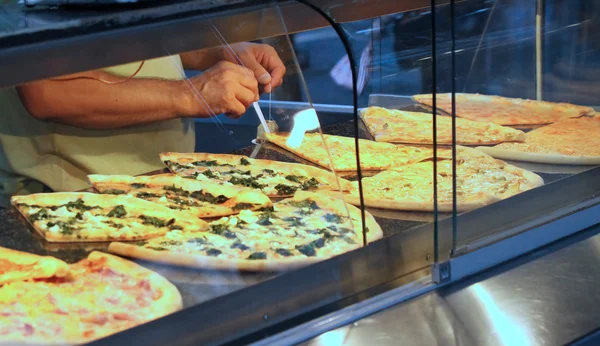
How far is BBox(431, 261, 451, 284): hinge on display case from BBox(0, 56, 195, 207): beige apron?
0.86 meters

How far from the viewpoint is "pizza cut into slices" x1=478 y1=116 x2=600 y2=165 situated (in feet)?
8.82

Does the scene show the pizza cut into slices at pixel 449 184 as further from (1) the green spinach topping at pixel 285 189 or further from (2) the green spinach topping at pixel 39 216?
(2) the green spinach topping at pixel 39 216

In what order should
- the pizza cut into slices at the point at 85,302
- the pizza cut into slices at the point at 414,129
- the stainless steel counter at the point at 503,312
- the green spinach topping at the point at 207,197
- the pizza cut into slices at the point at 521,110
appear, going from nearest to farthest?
1. the pizza cut into slices at the point at 85,302
2. the stainless steel counter at the point at 503,312
3. the green spinach topping at the point at 207,197
4. the pizza cut into slices at the point at 414,129
5. the pizza cut into slices at the point at 521,110

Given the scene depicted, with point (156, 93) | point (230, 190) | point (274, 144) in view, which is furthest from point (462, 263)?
point (156, 93)

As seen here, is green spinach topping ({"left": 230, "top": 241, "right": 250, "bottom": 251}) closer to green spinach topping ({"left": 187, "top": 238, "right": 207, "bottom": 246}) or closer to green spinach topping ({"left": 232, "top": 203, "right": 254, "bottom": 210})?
green spinach topping ({"left": 187, "top": 238, "right": 207, "bottom": 246})

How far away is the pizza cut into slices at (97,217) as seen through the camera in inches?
82.0

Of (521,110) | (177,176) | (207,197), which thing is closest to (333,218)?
(207,197)

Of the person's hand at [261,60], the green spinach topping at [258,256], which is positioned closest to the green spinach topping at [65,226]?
the green spinach topping at [258,256]

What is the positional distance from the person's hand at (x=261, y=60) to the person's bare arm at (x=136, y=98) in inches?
2.3

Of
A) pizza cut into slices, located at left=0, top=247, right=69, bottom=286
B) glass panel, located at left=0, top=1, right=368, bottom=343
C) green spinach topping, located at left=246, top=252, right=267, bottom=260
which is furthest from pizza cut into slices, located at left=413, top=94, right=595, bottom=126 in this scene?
pizza cut into slices, located at left=0, top=247, right=69, bottom=286

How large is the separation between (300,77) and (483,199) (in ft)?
1.94

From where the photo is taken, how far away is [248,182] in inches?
99.3

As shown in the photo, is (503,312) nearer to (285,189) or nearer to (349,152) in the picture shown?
(285,189)

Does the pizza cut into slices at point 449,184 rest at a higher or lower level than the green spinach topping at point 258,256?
lower
